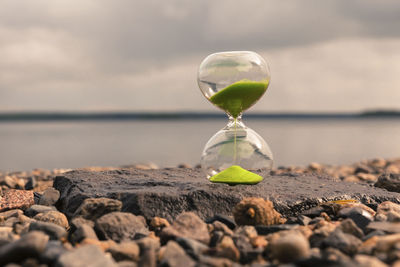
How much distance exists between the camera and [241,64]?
422cm

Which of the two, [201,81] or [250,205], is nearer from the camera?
[250,205]

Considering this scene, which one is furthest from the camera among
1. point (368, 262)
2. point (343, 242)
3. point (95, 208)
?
point (95, 208)

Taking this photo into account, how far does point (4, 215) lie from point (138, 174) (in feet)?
5.42

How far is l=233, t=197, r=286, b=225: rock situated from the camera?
3.90 meters

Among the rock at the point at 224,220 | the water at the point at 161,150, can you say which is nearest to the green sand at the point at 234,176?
the rock at the point at 224,220

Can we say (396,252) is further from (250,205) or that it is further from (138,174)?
(138,174)

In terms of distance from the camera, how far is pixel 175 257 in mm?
3002

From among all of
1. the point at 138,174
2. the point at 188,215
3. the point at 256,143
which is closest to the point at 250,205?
the point at 188,215

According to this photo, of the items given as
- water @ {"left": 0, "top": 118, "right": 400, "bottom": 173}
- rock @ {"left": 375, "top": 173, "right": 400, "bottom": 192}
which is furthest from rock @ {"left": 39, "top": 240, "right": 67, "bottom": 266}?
water @ {"left": 0, "top": 118, "right": 400, "bottom": 173}

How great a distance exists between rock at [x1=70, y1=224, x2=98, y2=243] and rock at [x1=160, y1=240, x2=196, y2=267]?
73 cm

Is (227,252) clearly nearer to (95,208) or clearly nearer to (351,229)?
(351,229)

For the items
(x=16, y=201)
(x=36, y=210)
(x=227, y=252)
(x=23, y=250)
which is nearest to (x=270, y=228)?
(x=227, y=252)

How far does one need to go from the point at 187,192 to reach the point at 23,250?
5.67ft

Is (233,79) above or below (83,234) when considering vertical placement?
above
